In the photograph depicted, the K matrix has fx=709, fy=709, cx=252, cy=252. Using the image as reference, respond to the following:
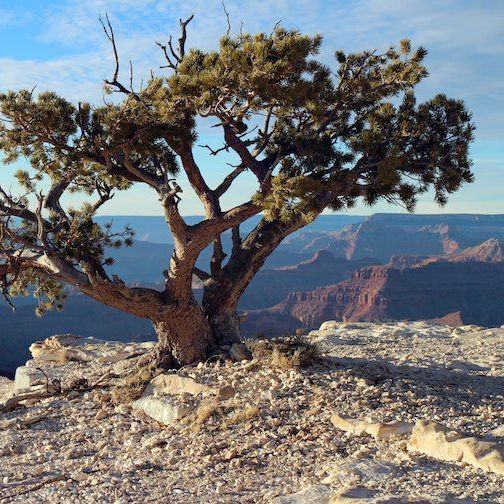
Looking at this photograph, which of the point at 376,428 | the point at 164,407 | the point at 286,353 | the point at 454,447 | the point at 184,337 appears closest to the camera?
the point at 454,447

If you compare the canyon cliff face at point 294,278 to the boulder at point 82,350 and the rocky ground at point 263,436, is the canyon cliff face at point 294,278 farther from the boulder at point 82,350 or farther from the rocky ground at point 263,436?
the rocky ground at point 263,436

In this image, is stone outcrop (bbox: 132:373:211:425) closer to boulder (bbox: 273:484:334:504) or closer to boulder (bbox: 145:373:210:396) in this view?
boulder (bbox: 145:373:210:396)

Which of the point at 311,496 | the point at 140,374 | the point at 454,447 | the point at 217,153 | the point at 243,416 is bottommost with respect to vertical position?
the point at 311,496

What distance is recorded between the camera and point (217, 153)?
478 inches

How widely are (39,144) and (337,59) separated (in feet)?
16.9

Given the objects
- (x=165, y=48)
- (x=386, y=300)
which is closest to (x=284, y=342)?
(x=165, y=48)

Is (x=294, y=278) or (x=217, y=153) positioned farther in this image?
(x=294, y=278)

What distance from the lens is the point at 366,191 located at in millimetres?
11617

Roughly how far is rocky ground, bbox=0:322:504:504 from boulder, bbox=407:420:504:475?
0.01 metres

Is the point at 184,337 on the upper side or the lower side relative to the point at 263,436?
upper

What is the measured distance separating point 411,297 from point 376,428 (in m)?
102

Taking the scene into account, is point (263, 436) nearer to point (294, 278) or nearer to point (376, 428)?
point (376, 428)

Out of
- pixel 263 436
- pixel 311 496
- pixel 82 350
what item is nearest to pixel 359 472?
pixel 311 496

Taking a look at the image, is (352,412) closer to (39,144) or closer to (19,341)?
(39,144)
